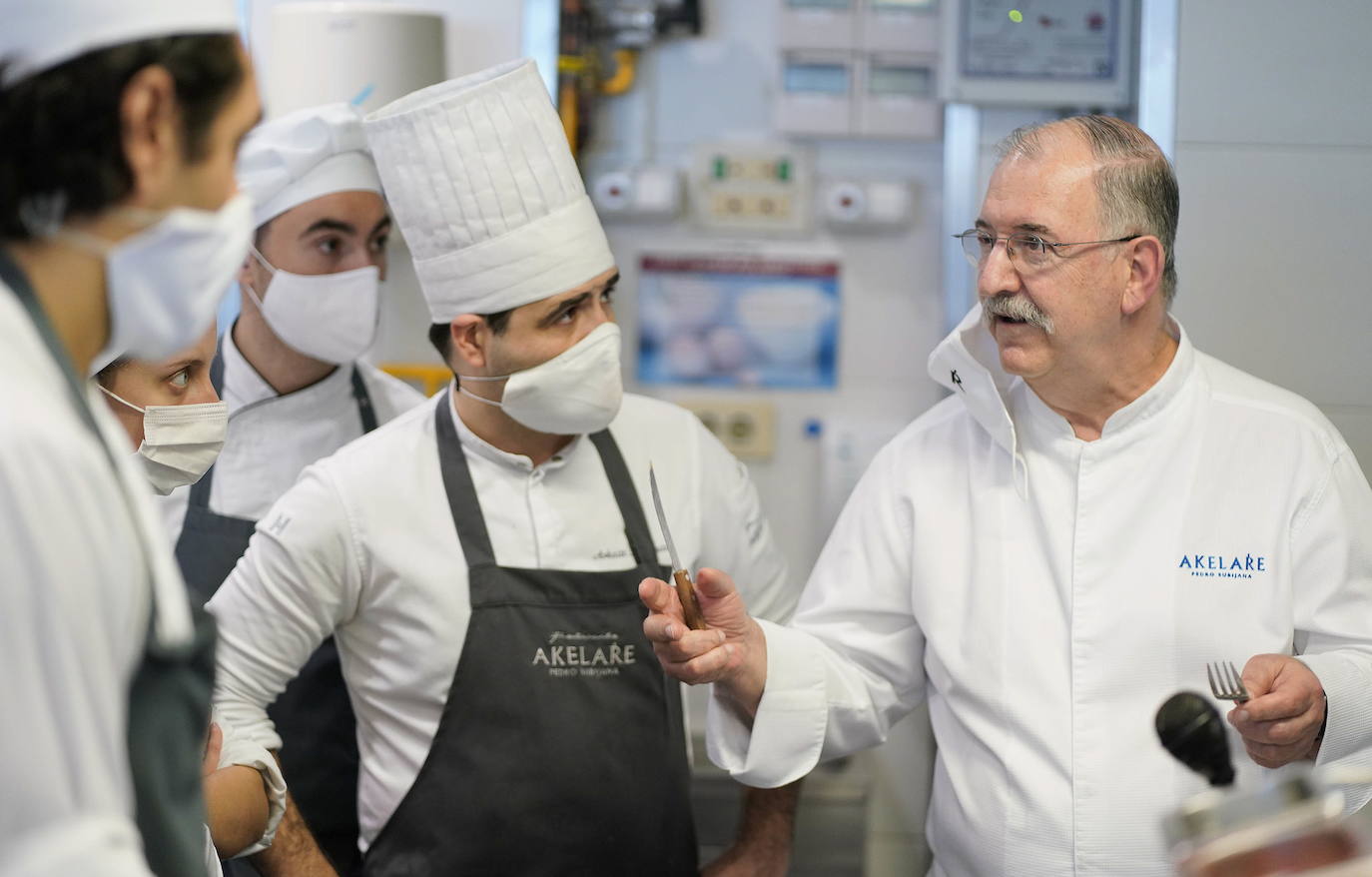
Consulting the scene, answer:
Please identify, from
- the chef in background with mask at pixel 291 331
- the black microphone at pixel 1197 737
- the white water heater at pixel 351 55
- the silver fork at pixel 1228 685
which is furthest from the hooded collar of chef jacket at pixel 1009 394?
the white water heater at pixel 351 55

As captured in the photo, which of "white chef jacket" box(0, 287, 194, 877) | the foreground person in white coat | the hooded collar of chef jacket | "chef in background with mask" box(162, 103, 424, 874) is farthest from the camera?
"chef in background with mask" box(162, 103, 424, 874)

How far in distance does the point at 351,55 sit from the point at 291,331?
2.18 feet

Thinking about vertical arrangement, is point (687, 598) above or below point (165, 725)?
below

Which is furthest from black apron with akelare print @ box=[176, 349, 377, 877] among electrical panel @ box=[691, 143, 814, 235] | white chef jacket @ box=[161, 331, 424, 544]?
electrical panel @ box=[691, 143, 814, 235]

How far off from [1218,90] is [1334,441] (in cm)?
74

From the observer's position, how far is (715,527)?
2.03 metres

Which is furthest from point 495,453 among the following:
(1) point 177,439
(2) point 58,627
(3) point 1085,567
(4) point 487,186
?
(2) point 58,627

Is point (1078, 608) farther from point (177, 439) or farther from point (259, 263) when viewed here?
point (259, 263)

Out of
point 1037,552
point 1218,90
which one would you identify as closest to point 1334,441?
point 1037,552

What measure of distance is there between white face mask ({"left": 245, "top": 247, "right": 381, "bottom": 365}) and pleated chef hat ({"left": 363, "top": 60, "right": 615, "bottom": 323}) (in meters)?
0.39

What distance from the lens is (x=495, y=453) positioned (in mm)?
1930

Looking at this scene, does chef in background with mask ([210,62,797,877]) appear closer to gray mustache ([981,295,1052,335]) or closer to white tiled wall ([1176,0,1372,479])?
gray mustache ([981,295,1052,335])

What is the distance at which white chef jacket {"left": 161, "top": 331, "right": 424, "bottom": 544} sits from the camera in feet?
7.31

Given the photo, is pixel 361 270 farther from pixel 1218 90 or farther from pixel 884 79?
pixel 1218 90
